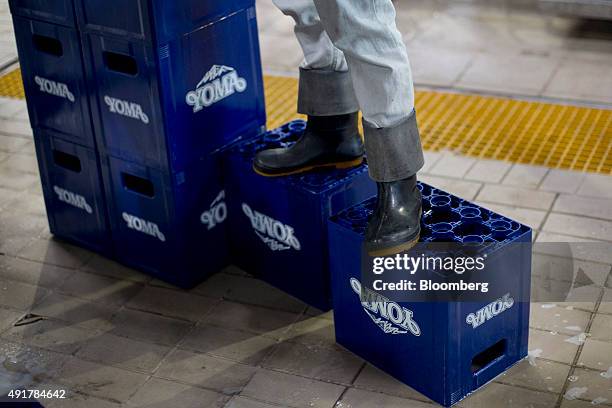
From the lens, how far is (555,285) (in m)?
3.84

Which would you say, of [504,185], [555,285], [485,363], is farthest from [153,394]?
[504,185]

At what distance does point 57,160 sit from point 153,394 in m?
1.33

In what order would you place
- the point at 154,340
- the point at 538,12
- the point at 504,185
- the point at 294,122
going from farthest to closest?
the point at 538,12 → the point at 504,185 → the point at 294,122 → the point at 154,340

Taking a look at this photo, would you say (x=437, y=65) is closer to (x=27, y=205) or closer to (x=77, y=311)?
(x=27, y=205)

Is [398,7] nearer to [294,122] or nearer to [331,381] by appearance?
[294,122]

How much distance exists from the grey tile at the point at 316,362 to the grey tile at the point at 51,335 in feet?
2.31

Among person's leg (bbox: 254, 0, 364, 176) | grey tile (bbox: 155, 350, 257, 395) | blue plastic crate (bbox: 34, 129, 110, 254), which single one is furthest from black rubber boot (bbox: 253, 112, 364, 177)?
blue plastic crate (bbox: 34, 129, 110, 254)

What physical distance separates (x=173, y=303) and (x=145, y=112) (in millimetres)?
729

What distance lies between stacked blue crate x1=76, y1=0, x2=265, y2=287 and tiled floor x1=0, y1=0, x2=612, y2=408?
18 centimetres

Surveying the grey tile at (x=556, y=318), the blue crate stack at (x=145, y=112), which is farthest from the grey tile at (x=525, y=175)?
the blue crate stack at (x=145, y=112)

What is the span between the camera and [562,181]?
4.55 metres

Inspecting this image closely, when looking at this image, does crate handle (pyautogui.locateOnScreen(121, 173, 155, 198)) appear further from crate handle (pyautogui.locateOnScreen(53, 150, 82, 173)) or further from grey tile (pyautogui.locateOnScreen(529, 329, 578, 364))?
grey tile (pyautogui.locateOnScreen(529, 329, 578, 364))

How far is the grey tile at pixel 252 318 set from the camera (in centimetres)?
372

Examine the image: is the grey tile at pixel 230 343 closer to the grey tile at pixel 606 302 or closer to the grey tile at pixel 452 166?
the grey tile at pixel 606 302
